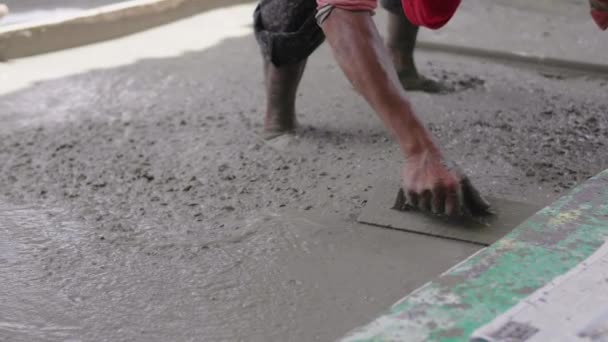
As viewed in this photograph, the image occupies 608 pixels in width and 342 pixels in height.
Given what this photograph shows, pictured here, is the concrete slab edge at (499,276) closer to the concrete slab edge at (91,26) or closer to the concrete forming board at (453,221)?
the concrete forming board at (453,221)

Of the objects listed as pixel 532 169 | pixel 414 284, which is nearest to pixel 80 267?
pixel 414 284

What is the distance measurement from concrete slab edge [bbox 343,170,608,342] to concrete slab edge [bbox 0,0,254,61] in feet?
10.2

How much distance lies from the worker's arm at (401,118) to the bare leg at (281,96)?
0.66 meters

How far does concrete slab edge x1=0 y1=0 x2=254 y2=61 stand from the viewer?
4094 millimetres

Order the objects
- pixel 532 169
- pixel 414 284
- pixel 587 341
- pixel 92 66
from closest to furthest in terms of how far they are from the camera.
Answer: pixel 587 341 < pixel 414 284 < pixel 532 169 < pixel 92 66

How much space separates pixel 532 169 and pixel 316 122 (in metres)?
0.91

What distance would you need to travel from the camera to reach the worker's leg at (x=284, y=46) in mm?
2779

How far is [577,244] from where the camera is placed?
1.60 metres

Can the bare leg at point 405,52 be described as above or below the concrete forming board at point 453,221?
above

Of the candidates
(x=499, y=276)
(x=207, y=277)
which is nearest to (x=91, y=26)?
(x=207, y=277)

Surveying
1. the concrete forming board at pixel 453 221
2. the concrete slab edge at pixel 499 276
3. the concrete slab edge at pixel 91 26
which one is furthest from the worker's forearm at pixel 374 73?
the concrete slab edge at pixel 91 26

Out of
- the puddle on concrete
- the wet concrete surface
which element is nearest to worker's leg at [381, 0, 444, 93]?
the wet concrete surface

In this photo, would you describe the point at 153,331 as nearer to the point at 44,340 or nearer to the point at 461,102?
the point at 44,340

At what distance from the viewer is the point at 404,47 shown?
356 cm
